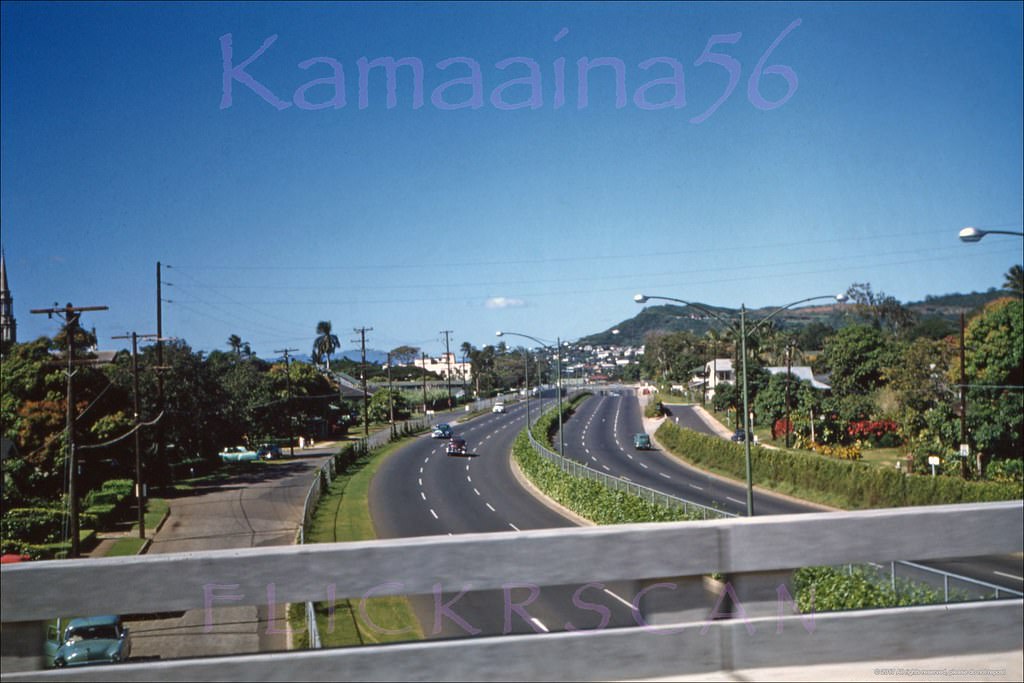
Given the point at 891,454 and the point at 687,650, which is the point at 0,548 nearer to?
the point at 687,650

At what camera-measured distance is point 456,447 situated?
1155 inches

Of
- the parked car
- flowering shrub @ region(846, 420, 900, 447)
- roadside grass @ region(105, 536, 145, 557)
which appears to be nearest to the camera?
the parked car

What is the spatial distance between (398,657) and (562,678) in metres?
Result: 0.87

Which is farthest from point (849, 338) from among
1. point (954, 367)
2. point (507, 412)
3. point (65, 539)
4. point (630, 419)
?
point (65, 539)

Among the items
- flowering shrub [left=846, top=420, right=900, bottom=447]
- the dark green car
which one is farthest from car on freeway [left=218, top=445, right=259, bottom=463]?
flowering shrub [left=846, top=420, right=900, bottom=447]

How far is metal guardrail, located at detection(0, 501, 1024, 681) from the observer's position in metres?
4.39

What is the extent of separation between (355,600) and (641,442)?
4956 cm

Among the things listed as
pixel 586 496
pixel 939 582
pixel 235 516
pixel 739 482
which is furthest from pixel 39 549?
pixel 939 582

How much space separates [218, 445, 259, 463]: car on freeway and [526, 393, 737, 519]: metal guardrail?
31.7 meters

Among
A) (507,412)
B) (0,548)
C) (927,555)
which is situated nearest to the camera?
(927,555)

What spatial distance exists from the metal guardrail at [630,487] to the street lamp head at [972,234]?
7655 millimetres

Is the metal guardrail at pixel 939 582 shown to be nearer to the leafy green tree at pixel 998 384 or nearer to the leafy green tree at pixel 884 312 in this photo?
the leafy green tree at pixel 998 384

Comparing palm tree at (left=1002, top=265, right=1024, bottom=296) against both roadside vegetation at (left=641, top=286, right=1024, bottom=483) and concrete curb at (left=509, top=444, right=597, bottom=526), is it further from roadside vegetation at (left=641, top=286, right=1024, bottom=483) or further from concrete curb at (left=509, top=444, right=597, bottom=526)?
concrete curb at (left=509, top=444, right=597, bottom=526)

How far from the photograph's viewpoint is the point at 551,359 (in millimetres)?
39062
